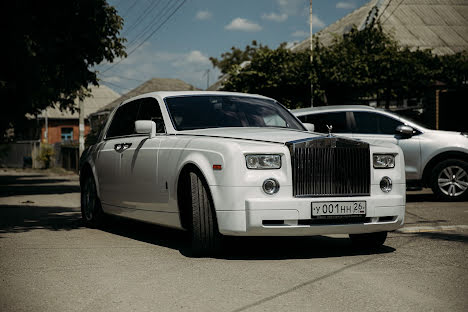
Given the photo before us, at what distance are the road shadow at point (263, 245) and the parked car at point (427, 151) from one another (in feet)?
15.6

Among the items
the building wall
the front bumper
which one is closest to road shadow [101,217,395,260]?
the front bumper

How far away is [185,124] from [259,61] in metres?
14.2

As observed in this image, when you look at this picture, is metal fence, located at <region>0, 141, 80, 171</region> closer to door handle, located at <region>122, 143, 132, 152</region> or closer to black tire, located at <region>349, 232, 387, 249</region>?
door handle, located at <region>122, 143, 132, 152</region>

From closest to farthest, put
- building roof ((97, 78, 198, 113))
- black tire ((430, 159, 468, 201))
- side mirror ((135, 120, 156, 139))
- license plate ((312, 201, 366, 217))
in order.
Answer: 1. license plate ((312, 201, 366, 217))
2. side mirror ((135, 120, 156, 139))
3. black tire ((430, 159, 468, 201))
4. building roof ((97, 78, 198, 113))

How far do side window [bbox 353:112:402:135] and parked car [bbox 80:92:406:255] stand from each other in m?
5.00

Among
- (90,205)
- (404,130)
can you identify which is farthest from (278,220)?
(404,130)

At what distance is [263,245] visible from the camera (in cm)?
738

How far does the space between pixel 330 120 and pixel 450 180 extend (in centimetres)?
253

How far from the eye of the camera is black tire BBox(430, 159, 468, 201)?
40.0 feet

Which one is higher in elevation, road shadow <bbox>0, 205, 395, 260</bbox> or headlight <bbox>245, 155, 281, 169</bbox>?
headlight <bbox>245, 155, 281, 169</bbox>

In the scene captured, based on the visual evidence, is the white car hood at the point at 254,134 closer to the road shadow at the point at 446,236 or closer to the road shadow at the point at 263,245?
the road shadow at the point at 263,245

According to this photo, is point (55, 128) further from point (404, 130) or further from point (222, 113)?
point (222, 113)

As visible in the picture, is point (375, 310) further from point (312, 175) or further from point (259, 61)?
point (259, 61)

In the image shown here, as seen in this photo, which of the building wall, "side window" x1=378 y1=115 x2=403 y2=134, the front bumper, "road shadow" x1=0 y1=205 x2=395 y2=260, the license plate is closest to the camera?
the front bumper
